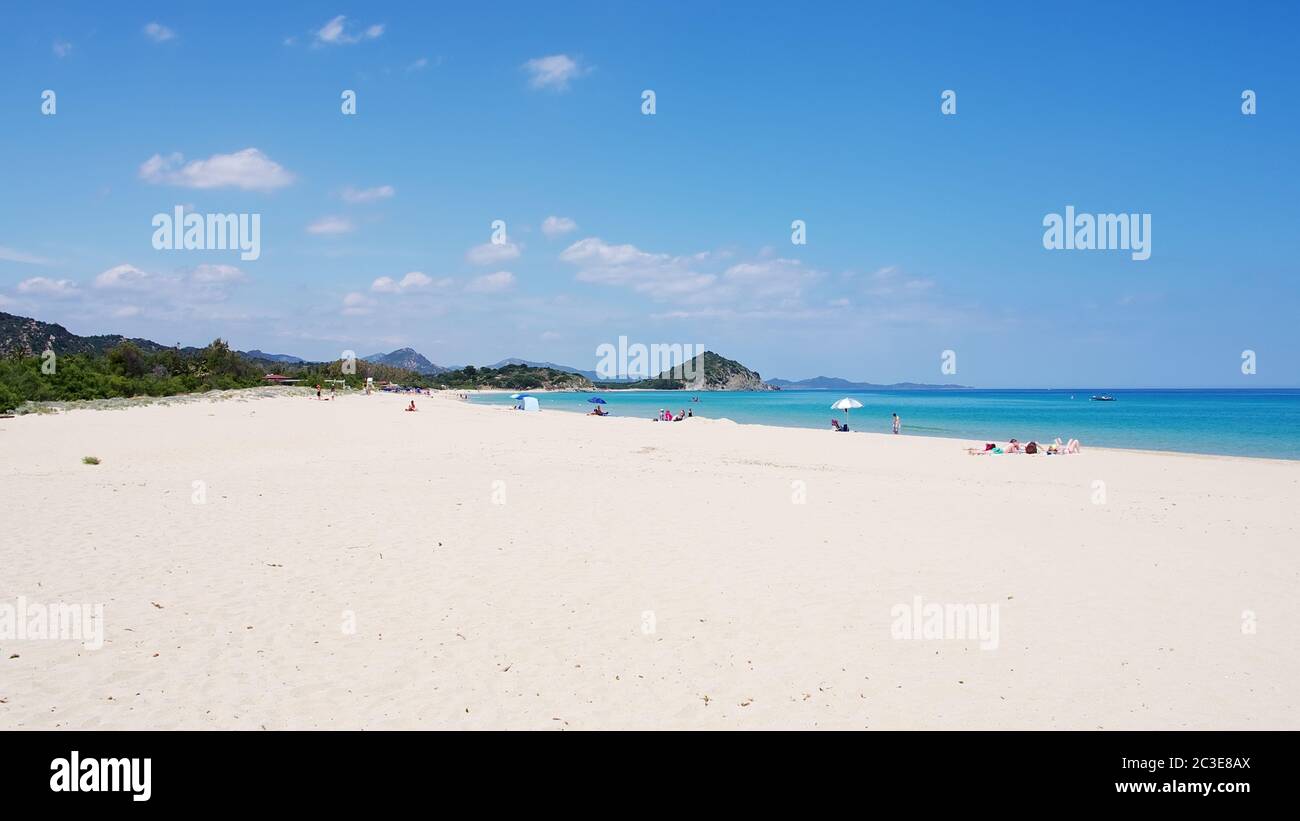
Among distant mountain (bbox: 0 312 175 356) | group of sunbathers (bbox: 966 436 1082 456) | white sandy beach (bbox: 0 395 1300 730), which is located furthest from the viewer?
distant mountain (bbox: 0 312 175 356)

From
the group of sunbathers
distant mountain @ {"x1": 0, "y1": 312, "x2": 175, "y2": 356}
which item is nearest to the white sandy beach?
the group of sunbathers

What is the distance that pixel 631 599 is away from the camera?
7984 mm

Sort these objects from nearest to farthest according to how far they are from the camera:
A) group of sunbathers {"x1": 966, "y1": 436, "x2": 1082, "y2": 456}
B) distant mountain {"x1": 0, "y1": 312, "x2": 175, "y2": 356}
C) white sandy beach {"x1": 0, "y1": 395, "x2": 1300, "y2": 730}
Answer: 1. white sandy beach {"x1": 0, "y1": 395, "x2": 1300, "y2": 730}
2. group of sunbathers {"x1": 966, "y1": 436, "x2": 1082, "y2": 456}
3. distant mountain {"x1": 0, "y1": 312, "x2": 175, "y2": 356}

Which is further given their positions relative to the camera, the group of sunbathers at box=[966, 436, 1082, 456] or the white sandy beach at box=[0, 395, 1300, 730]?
the group of sunbathers at box=[966, 436, 1082, 456]

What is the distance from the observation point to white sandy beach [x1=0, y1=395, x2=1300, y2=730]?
541 cm

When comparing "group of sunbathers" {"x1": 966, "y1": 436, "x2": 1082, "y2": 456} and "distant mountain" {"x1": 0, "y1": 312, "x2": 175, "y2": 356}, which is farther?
"distant mountain" {"x1": 0, "y1": 312, "x2": 175, "y2": 356}

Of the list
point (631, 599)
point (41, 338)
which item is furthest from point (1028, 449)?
point (41, 338)

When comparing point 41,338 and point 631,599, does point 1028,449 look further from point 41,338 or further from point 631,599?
point 41,338

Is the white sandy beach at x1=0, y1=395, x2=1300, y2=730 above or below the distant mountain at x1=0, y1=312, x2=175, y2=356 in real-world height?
below

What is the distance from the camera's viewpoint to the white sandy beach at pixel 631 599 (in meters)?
5.41

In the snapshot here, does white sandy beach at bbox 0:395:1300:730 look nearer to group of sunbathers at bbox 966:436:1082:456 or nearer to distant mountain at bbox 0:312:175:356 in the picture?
group of sunbathers at bbox 966:436:1082:456
